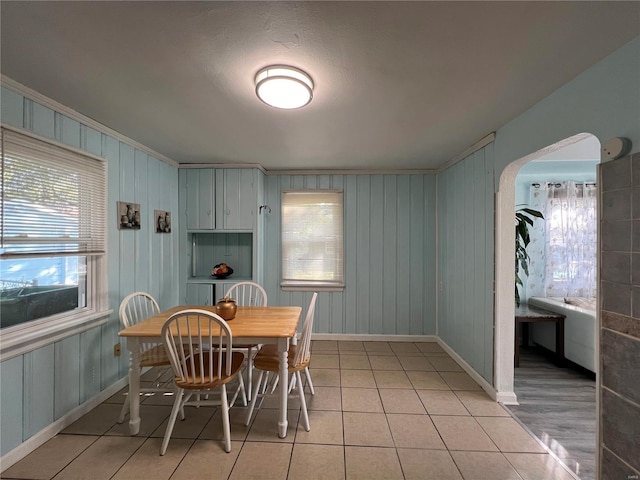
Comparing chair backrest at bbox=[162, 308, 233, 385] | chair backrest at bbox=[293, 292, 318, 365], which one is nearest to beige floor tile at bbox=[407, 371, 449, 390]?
chair backrest at bbox=[293, 292, 318, 365]

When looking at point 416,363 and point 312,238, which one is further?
point 312,238

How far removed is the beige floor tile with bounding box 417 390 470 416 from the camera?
2404mm

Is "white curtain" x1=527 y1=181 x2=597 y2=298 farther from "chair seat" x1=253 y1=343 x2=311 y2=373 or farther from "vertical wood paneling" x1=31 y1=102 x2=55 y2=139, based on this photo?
"vertical wood paneling" x1=31 y1=102 x2=55 y2=139

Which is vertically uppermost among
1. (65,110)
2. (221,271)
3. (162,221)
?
(65,110)

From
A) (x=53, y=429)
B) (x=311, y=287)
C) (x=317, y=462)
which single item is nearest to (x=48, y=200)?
(x=53, y=429)

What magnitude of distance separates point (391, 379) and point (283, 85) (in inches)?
110

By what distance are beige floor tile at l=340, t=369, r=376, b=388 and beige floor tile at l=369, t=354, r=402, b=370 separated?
184 millimetres

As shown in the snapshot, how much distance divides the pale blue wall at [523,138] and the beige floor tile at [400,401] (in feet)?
2.42

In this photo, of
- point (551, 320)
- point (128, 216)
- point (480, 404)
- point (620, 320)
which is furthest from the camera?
point (551, 320)

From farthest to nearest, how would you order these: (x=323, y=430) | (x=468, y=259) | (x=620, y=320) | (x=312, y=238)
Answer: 1. (x=312, y=238)
2. (x=468, y=259)
3. (x=323, y=430)
4. (x=620, y=320)

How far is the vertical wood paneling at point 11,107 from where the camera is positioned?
5.69 feet

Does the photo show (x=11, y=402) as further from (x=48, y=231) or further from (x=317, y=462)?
(x=317, y=462)

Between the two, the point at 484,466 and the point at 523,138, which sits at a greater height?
the point at 523,138

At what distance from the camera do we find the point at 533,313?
3.42m
